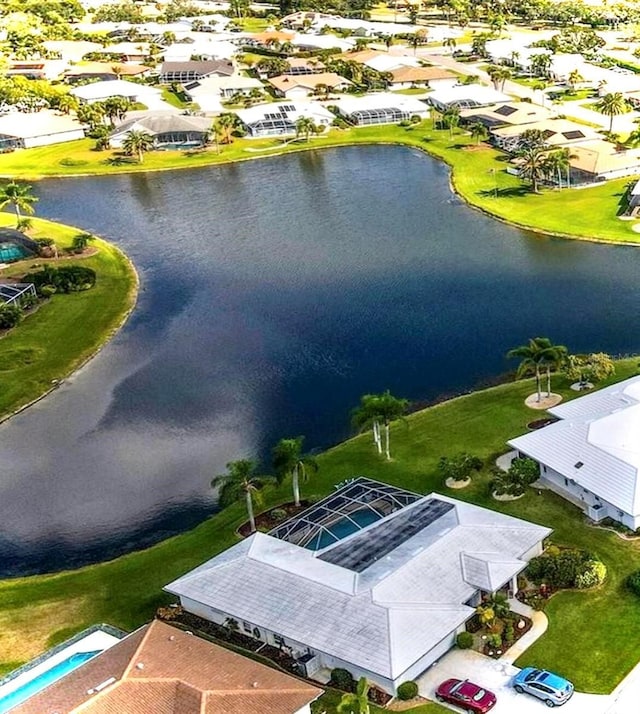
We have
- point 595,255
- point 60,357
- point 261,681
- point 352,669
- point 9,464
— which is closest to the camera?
point 261,681

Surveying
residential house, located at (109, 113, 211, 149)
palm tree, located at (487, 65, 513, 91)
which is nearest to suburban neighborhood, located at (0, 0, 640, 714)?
residential house, located at (109, 113, 211, 149)

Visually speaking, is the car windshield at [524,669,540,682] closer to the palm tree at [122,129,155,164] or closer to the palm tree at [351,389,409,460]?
the palm tree at [351,389,409,460]

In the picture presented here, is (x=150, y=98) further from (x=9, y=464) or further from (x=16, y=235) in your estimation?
(x=9, y=464)

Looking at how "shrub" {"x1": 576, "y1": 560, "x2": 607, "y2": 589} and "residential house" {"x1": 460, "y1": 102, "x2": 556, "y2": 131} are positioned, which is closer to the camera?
"shrub" {"x1": 576, "y1": 560, "x2": 607, "y2": 589}

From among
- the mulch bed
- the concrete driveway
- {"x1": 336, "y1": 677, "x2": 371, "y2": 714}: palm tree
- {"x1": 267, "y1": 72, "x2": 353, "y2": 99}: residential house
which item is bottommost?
the mulch bed

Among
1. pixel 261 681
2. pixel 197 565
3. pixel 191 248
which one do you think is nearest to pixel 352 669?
pixel 261 681

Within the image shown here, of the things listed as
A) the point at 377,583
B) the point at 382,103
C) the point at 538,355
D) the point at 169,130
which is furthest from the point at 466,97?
the point at 377,583
